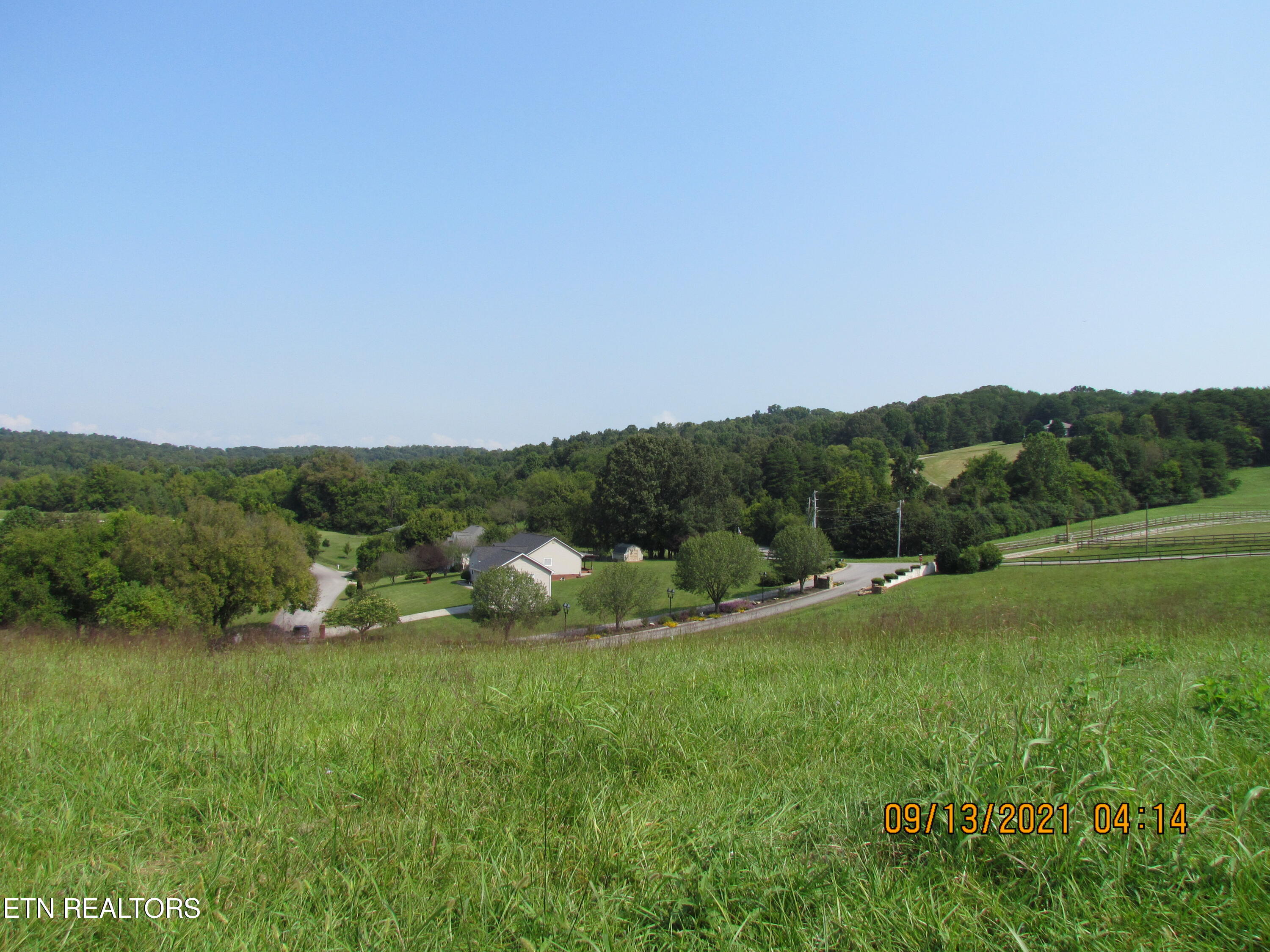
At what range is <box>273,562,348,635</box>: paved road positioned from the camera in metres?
42.9

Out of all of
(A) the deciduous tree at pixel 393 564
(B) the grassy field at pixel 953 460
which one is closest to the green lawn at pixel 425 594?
(A) the deciduous tree at pixel 393 564

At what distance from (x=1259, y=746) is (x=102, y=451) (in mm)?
215221

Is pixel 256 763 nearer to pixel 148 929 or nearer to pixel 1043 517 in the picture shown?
pixel 148 929

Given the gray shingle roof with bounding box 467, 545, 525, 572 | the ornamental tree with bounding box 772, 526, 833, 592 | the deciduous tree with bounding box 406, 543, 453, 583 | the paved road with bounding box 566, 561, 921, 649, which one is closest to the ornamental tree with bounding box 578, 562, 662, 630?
the paved road with bounding box 566, 561, 921, 649

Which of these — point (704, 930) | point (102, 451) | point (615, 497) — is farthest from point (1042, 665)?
point (102, 451)

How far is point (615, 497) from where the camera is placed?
2776 inches

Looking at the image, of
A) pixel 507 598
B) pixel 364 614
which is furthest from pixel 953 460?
pixel 364 614

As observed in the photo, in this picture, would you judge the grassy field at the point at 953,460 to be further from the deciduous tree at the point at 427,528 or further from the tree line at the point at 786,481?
the deciduous tree at the point at 427,528

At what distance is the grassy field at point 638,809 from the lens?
202 centimetres

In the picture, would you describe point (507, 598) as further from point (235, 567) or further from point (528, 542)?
point (528, 542)
